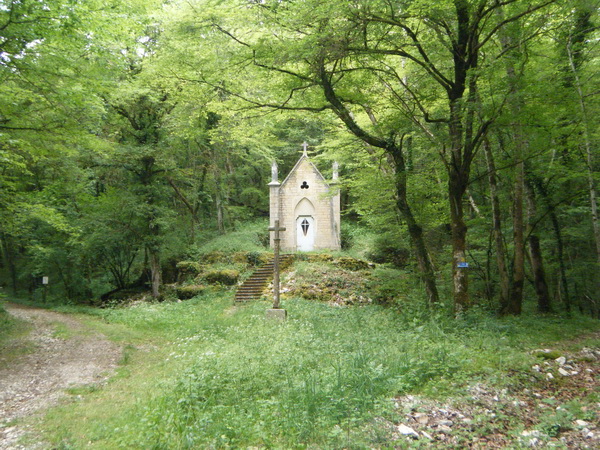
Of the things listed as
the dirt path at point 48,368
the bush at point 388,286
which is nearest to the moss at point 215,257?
the bush at point 388,286

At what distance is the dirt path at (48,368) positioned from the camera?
18.3 ft

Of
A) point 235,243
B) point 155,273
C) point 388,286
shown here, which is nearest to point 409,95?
point 388,286

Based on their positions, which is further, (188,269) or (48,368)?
(188,269)

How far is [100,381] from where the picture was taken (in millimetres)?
6938

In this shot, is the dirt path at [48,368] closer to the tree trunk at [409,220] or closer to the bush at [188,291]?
the bush at [188,291]

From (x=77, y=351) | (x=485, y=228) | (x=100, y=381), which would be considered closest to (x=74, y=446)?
(x=100, y=381)

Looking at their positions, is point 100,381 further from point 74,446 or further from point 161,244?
point 161,244

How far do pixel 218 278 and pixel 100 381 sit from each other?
1065cm

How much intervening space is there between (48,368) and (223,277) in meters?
9.86

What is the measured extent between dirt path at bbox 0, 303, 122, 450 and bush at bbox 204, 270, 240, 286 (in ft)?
20.4

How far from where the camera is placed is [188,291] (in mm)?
16344

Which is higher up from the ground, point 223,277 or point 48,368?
point 223,277

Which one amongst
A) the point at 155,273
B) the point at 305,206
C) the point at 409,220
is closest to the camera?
the point at 409,220

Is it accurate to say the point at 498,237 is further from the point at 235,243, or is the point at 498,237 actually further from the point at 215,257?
the point at 235,243
